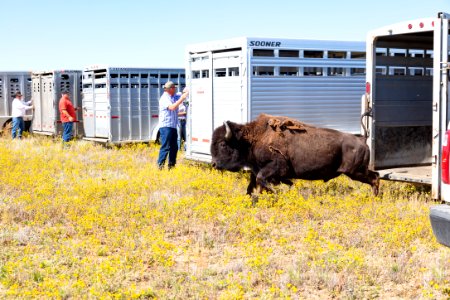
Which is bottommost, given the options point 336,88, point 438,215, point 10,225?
point 10,225

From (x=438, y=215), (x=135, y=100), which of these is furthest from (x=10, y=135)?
(x=438, y=215)

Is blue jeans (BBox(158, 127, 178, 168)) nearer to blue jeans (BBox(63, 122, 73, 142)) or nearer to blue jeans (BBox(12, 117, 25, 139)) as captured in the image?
blue jeans (BBox(63, 122, 73, 142))

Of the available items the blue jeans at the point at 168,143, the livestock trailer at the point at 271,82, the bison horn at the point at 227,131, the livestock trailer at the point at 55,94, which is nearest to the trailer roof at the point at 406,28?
the livestock trailer at the point at 271,82

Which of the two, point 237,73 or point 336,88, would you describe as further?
point 336,88

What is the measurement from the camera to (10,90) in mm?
25234

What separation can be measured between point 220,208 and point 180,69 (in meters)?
11.2

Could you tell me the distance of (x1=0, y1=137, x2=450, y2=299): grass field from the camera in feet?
20.5

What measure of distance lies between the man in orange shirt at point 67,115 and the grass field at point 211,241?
7.71 metres

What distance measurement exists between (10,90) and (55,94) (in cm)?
393

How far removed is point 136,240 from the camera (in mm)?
8000

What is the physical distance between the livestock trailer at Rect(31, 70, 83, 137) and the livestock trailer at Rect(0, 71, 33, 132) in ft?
5.85

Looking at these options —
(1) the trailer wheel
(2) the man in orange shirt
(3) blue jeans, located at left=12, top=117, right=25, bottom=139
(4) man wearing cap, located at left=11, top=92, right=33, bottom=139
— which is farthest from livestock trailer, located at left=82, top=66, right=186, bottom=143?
(1) the trailer wheel

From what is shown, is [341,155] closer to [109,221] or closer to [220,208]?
[220,208]

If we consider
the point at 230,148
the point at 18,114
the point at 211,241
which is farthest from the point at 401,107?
the point at 18,114
